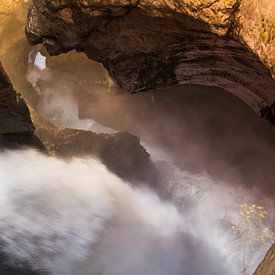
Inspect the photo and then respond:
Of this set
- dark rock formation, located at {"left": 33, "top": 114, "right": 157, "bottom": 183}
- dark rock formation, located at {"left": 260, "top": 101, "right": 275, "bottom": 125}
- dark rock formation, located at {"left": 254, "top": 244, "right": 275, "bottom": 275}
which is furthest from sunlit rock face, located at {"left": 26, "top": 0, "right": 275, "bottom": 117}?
dark rock formation, located at {"left": 254, "top": 244, "right": 275, "bottom": 275}

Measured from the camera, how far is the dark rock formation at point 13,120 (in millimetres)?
7381

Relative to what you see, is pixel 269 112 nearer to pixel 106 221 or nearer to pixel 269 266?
pixel 106 221

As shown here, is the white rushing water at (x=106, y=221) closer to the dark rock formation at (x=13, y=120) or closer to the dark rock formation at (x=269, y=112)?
the dark rock formation at (x=13, y=120)

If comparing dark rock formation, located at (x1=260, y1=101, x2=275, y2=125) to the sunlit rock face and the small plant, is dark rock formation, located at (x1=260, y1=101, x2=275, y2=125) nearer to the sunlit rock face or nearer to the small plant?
the sunlit rock face

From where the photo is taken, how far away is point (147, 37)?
23.8 ft

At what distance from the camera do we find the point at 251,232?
400 inches

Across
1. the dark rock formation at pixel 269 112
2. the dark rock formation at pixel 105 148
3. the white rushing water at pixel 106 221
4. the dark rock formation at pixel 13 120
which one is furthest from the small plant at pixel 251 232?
the dark rock formation at pixel 13 120

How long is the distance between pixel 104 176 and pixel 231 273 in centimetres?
425

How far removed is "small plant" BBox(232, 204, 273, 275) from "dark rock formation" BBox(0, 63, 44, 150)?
561cm

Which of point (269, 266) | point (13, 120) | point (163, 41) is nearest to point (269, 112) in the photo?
point (163, 41)

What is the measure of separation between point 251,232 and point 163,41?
5.82 metres

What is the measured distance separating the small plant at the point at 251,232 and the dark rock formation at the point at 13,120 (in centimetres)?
561

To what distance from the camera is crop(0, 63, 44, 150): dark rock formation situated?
738cm

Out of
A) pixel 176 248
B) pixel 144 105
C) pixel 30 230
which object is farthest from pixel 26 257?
pixel 144 105
